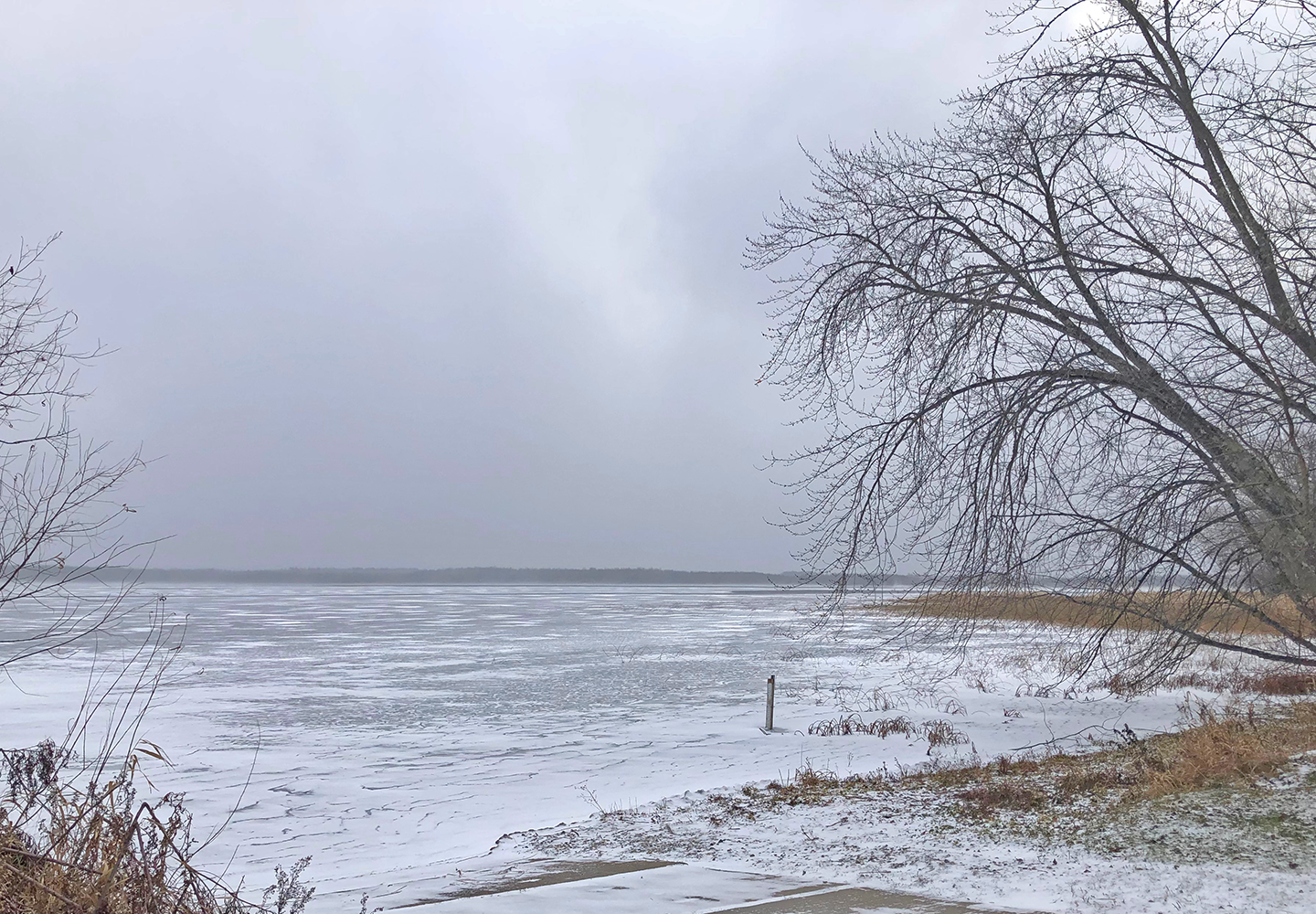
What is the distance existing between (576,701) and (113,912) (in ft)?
54.0

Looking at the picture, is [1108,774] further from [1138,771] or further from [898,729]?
[898,729]

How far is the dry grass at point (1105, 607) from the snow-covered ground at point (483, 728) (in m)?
2.74

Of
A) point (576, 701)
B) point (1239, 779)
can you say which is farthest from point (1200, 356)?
point (576, 701)

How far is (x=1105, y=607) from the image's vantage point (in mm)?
9172

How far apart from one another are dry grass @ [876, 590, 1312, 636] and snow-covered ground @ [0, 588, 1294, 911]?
2.74 m

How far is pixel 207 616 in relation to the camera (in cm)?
5503

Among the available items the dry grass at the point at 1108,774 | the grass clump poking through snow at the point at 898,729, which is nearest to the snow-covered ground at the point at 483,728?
the grass clump poking through snow at the point at 898,729

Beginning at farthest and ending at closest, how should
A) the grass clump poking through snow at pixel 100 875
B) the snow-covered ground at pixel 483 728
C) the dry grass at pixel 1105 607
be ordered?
the snow-covered ground at pixel 483 728
the dry grass at pixel 1105 607
the grass clump poking through snow at pixel 100 875

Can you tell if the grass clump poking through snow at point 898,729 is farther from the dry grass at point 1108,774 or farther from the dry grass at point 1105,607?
the dry grass at point 1105,607

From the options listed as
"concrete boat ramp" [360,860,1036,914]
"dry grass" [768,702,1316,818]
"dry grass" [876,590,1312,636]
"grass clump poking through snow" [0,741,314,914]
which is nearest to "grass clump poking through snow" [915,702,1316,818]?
"dry grass" [768,702,1316,818]

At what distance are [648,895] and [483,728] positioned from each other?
11.6 metres

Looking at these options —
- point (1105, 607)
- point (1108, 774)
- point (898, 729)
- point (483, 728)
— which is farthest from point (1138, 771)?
point (483, 728)

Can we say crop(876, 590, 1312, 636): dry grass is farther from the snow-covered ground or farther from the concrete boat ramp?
the concrete boat ramp

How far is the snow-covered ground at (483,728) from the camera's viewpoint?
10945mm
